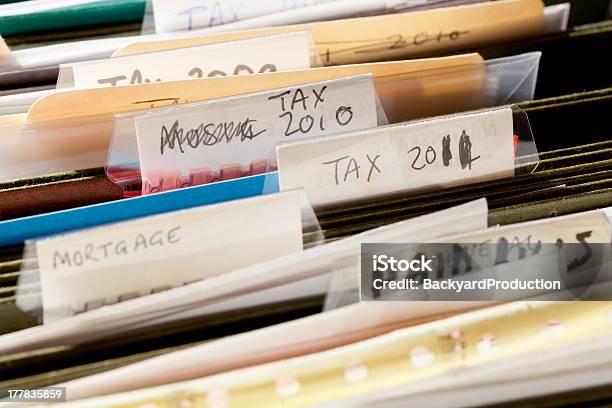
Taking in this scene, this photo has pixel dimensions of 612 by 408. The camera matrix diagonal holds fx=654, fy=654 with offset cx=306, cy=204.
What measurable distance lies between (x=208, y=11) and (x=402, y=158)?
311 millimetres

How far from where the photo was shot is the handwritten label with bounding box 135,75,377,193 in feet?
1.98

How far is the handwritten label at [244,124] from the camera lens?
0.60m

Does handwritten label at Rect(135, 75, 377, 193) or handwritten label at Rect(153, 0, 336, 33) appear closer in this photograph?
handwritten label at Rect(135, 75, 377, 193)

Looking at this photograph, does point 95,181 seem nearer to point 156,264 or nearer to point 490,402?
point 156,264

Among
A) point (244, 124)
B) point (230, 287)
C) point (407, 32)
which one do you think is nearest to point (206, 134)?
point (244, 124)

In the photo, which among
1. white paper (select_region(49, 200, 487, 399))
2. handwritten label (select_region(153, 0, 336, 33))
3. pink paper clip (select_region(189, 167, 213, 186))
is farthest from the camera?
handwritten label (select_region(153, 0, 336, 33))

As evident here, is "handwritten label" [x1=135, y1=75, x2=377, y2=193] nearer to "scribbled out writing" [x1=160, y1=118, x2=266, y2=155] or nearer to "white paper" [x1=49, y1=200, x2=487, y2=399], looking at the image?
"scribbled out writing" [x1=160, y1=118, x2=266, y2=155]

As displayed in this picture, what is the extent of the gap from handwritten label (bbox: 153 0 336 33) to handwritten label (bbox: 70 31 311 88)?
102 millimetres

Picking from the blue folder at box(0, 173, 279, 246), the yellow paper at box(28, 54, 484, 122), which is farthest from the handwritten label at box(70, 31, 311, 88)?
the blue folder at box(0, 173, 279, 246)

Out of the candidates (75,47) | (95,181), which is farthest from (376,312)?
(75,47)

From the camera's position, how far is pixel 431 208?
0.63m

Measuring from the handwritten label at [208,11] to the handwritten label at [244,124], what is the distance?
7.6 inches

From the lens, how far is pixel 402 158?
0.61 metres

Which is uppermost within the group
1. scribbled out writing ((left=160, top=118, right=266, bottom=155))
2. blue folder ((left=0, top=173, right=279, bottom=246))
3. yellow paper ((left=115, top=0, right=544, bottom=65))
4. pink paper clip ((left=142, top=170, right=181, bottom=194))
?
yellow paper ((left=115, top=0, right=544, bottom=65))
